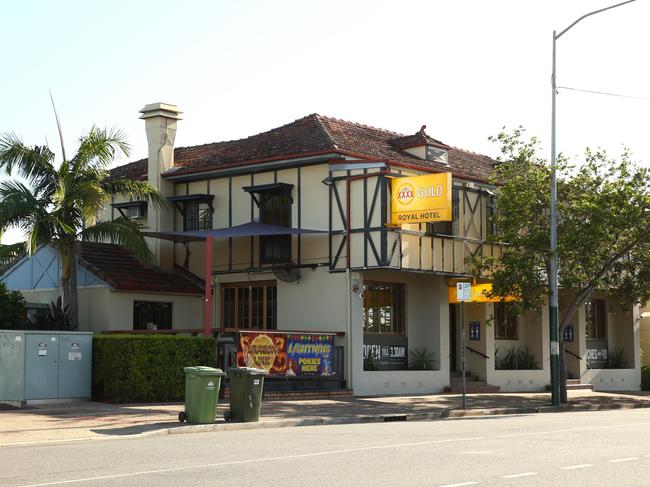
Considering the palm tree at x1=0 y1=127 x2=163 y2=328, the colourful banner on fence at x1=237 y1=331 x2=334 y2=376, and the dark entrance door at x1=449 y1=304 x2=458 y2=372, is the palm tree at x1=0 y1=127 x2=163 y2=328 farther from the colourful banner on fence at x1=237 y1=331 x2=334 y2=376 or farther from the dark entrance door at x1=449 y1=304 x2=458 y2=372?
the dark entrance door at x1=449 y1=304 x2=458 y2=372

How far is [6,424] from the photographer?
60.4 feet

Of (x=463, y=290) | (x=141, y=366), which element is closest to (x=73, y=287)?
(x=141, y=366)

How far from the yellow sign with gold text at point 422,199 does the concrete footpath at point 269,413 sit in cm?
477

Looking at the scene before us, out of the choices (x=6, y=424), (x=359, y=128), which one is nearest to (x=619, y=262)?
(x=359, y=128)

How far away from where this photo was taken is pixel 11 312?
87.9ft

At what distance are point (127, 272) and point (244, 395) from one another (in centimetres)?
1243

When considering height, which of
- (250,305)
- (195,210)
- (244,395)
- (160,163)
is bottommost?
(244,395)

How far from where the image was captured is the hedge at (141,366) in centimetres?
2334

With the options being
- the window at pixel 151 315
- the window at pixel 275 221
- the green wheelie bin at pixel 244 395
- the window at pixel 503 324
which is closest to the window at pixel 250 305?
the window at pixel 275 221

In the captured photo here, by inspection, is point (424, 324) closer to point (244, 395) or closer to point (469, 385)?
point (469, 385)

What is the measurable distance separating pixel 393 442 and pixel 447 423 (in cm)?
523

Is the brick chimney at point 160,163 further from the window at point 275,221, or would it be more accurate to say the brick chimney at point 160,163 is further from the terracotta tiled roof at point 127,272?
the window at point 275,221

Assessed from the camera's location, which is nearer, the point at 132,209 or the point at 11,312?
the point at 11,312

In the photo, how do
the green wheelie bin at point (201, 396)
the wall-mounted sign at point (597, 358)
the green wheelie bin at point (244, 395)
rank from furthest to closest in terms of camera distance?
the wall-mounted sign at point (597, 358) → the green wheelie bin at point (244, 395) → the green wheelie bin at point (201, 396)
